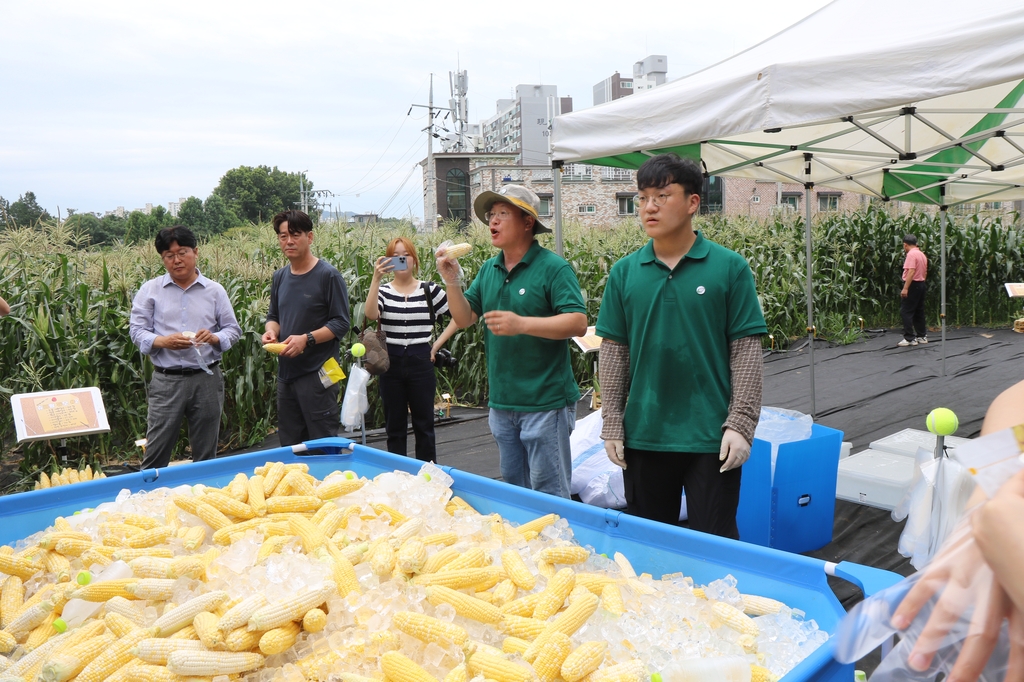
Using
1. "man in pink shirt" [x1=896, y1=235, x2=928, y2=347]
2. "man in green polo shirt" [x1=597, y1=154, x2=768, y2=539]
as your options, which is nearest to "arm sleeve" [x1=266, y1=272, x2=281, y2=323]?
"man in green polo shirt" [x1=597, y1=154, x2=768, y2=539]

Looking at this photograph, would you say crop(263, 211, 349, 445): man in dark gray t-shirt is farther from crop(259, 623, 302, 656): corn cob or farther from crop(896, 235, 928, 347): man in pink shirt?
crop(896, 235, 928, 347): man in pink shirt

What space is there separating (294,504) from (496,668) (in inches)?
43.2

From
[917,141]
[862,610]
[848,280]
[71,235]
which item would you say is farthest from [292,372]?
[848,280]

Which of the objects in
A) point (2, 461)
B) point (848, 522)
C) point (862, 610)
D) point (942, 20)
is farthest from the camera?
point (2, 461)

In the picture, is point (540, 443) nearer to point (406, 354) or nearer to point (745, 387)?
point (745, 387)

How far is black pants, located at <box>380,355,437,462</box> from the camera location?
4.65 m

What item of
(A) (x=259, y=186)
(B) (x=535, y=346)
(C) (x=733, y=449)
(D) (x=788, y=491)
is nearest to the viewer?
(C) (x=733, y=449)

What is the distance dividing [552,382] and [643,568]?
4.09 feet

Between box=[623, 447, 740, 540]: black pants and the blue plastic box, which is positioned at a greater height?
box=[623, 447, 740, 540]: black pants

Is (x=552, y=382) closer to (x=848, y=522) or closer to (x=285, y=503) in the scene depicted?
(x=285, y=503)

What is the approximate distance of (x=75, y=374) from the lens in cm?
522

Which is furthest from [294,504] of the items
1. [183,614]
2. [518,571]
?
[518,571]

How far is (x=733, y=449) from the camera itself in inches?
91.5

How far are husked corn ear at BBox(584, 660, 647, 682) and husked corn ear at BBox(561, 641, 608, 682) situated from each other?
2 centimetres
